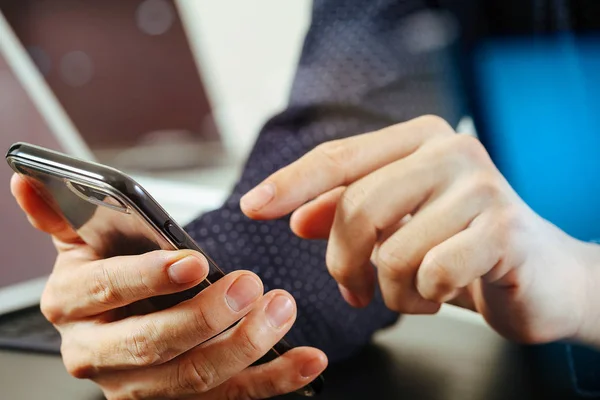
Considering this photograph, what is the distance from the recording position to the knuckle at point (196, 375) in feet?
1.01

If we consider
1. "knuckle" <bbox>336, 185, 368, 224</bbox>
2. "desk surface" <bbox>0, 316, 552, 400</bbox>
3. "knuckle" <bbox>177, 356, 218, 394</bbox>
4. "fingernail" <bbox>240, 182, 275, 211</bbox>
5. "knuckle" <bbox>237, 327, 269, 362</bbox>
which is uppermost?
"fingernail" <bbox>240, 182, 275, 211</bbox>

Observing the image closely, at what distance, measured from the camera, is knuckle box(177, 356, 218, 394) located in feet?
1.01

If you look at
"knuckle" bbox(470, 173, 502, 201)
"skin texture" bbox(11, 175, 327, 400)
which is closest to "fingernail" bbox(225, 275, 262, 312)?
"skin texture" bbox(11, 175, 327, 400)

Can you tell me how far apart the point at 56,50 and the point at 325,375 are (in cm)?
83

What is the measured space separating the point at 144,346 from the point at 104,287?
0.12ft

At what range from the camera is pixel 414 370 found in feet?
1.20

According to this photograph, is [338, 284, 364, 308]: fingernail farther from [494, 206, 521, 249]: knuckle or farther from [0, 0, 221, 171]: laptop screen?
[0, 0, 221, 171]: laptop screen

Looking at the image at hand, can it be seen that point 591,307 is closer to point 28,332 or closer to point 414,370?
point 414,370

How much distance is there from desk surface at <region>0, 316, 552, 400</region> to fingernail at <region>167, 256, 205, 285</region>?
134 mm

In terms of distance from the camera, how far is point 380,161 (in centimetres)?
30

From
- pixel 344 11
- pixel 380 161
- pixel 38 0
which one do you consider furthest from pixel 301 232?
pixel 38 0

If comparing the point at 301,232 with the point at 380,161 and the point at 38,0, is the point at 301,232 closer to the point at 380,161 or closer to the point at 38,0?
the point at 380,161

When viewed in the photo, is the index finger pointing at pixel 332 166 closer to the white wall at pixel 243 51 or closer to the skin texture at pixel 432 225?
the skin texture at pixel 432 225

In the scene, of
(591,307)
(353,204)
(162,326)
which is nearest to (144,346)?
(162,326)
